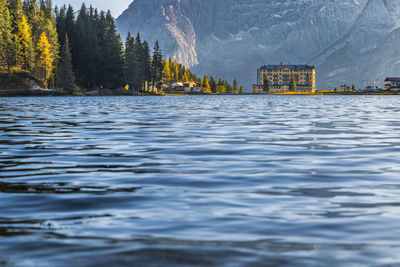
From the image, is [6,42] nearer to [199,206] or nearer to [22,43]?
[22,43]

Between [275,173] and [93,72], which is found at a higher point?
[93,72]

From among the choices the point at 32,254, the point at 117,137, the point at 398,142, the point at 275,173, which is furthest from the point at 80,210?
the point at 398,142

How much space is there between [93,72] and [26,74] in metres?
28.2

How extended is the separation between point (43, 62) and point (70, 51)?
79.0ft

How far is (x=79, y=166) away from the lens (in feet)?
42.5

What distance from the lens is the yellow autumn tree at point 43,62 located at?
134 m

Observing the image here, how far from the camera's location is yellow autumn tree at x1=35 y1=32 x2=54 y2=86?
134 meters

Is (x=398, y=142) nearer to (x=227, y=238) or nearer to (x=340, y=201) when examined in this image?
(x=340, y=201)

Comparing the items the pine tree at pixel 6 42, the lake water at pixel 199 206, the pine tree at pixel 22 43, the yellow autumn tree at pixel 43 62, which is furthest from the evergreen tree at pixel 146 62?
the lake water at pixel 199 206

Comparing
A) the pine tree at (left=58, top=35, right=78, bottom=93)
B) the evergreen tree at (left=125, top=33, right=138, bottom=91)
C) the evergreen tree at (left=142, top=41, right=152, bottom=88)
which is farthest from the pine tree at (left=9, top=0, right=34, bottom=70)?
the evergreen tree at (left=142, top=41, right=152, bottom=88)

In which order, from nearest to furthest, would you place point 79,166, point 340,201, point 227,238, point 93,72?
point 227,238
point 340,201
point 79,166
point 93,72

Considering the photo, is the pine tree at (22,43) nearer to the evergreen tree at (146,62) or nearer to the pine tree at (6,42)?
the pine tree at (6,42)

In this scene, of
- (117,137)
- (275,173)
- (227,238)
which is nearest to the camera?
(227,238)

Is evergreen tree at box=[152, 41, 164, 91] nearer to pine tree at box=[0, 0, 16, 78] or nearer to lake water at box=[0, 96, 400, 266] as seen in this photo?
pine tree at box=[0, 0, 16, 78]
